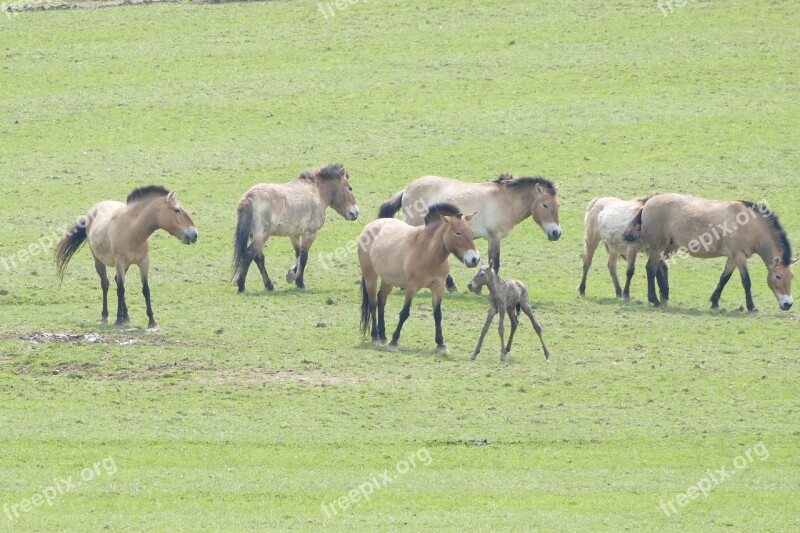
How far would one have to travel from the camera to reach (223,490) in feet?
48.1

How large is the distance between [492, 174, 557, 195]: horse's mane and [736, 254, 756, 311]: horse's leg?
3.55 meters

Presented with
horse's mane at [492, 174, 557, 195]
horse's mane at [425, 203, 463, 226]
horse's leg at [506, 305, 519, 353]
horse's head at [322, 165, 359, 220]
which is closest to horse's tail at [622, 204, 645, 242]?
horse's mane at [492, 174, 557, 195]

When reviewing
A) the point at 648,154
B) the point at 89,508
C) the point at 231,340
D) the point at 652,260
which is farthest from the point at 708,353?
the point at 648,154

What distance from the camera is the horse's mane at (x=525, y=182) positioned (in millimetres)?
25078

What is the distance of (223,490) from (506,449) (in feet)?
11.6

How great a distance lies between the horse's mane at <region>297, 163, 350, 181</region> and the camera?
26.9 metres

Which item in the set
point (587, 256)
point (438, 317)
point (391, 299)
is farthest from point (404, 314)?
point (587, 256)

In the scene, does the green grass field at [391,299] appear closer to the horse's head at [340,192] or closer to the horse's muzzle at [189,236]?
the horse's head at [340,192]

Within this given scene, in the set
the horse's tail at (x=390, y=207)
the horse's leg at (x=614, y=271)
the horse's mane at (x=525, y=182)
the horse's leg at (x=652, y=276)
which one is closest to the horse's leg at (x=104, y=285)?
the horse's tail at (x=390, y=207)

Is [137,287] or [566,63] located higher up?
[566,63]

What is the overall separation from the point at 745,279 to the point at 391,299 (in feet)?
20.7

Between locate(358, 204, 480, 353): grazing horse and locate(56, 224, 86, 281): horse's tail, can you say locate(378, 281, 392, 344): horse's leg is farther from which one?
locate(56, 224, 86, 281): horse's tail

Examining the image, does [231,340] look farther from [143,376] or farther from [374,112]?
[374,112]

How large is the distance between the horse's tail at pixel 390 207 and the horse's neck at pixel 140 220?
5.89 metres
